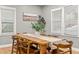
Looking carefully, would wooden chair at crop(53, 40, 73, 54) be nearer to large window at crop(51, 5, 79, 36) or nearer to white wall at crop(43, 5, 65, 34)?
large window at crop(51, 5, 79, 36)

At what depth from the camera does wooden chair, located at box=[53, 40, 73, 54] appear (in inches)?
81.2

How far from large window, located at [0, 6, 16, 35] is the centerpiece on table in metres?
0.38

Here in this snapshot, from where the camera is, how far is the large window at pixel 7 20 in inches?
79.0

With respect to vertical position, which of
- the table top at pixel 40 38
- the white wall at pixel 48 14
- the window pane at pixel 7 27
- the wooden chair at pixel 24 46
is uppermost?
the white wall at pixel 48 14

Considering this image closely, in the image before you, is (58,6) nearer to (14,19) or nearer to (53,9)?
(53,9)

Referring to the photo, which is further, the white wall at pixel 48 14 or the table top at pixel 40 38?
the table top at pixel 40 38

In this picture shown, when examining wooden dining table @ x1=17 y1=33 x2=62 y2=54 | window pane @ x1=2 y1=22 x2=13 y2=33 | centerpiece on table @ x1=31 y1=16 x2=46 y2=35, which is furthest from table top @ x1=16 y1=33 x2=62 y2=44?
window pane @ x1=2 y1=22 x2=13 y2=33

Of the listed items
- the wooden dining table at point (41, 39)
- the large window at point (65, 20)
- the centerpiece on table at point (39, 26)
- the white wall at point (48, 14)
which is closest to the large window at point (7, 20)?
the wooden dining table at point (41, 39)

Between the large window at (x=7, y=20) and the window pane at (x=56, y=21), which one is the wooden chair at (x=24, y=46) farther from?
the window pane at (x=56, y=21)

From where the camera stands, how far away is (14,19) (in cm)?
207

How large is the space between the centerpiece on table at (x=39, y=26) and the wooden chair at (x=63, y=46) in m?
0.36

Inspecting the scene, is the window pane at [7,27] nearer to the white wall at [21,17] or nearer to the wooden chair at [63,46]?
the white wall at [21,17]

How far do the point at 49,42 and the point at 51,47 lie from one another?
5.5 inches

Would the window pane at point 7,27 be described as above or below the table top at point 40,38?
above
